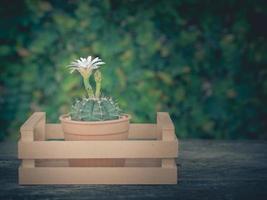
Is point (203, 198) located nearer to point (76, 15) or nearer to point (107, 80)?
point (107, 80)

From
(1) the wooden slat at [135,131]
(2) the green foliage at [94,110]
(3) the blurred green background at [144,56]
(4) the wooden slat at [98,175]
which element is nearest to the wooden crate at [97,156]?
(4) the wooden slat at [98,175]

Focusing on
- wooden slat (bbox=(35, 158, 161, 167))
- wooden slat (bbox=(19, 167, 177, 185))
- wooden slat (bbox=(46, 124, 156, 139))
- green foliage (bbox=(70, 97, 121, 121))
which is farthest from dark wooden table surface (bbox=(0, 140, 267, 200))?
green foliage (bbox=(70, 97, 121, 121))

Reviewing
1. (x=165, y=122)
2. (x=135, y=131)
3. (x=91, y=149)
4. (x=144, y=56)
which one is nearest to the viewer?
(x=91, y=149)

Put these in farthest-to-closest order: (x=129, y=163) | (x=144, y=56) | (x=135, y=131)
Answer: (x=144, y=56) < (x=135, y=131) < (x=129, y=163)

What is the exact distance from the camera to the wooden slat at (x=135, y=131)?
11.2 feet

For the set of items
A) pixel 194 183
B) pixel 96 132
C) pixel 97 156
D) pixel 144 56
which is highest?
pixel 144 56

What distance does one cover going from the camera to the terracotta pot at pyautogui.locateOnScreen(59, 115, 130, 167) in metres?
2.87

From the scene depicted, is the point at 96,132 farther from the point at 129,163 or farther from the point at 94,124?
the point at 129,163

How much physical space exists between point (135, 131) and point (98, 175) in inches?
24.6

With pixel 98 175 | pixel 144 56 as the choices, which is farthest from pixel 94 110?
pixel 144 56

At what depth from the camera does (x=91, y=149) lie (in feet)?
9.27

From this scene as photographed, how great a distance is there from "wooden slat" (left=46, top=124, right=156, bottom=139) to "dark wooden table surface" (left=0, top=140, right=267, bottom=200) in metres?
0.27

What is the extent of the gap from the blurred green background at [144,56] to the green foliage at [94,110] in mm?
1113

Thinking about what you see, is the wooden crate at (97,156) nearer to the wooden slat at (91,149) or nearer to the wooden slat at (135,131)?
the wooden slat at (91,149)
